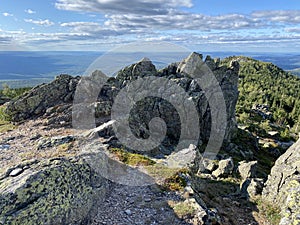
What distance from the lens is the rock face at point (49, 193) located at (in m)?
14.3

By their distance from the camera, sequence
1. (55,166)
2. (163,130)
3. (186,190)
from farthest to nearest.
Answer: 1. (163,130)
2. (186,190)
3. (55,166)

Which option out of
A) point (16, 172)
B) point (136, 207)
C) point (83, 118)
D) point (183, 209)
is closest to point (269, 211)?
point (183, 209)

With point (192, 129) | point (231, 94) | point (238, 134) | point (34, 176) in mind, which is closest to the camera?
point (34, 176)

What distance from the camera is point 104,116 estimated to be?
4244 centimetres

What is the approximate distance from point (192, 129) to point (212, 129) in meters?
7.07

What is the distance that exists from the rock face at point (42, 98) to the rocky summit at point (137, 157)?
0.54 feet

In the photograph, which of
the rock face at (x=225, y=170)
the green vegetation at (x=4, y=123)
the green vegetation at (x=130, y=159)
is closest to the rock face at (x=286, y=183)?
the rock face at (x=225, y=170)

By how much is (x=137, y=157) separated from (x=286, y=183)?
524 inches

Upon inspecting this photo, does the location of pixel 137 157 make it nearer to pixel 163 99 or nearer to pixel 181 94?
pixel 163 99

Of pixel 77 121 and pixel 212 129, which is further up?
pixel 77 121

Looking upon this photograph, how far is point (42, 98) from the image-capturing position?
47.4 m

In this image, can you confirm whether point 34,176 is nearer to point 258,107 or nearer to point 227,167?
point 227,167

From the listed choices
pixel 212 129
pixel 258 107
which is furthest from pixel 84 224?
pixel 258 107

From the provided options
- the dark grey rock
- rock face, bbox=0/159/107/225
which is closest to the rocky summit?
rock face, bbox=0/159/107/225
